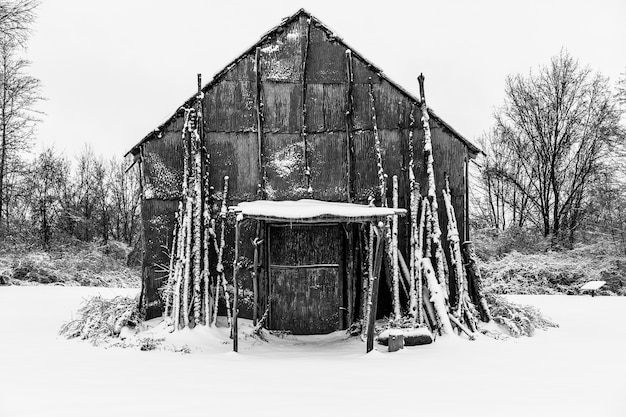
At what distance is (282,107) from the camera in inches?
449

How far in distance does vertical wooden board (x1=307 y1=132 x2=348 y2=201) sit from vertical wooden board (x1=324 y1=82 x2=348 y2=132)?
0.57 feet

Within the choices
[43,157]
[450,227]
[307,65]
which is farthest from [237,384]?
[43,157]

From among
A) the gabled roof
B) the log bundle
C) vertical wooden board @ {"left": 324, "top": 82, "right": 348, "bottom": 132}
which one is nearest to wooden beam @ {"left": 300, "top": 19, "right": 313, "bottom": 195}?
the gabled roof

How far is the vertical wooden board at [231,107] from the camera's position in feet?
37.3

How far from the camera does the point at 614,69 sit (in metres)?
30.3

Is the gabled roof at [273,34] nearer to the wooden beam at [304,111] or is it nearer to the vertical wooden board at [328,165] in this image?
the wooden beam at [304,111]

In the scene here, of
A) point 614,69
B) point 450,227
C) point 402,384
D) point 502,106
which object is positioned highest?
point 614,69

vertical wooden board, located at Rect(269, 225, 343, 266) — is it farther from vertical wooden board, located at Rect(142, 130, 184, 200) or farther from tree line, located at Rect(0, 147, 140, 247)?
tree line, located at Rect(0, 147, 140, 247)

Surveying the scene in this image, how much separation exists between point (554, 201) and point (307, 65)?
19875mm

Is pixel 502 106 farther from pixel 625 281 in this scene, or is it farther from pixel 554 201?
pixel 625 281

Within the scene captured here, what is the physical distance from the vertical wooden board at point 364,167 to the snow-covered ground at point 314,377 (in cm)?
306

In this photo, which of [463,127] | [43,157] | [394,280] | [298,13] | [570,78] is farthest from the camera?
[463,127]

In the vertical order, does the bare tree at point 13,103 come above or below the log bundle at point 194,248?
above

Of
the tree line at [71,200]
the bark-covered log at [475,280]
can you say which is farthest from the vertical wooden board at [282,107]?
the tree line at [71,200]
